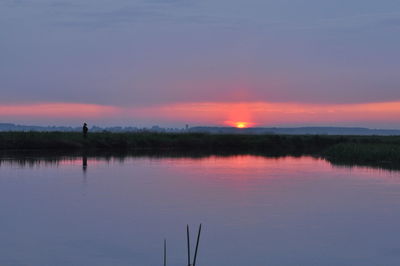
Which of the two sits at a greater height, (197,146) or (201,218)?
(197,146)

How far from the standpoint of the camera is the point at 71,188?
61.5ft

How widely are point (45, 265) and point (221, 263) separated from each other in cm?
257

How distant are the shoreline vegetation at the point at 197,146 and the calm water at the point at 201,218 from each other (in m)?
9.03

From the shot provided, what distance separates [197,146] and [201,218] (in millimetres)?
34744

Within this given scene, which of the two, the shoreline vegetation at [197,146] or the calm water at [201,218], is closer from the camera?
the calm water at [201,218]

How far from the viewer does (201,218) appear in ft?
45.2

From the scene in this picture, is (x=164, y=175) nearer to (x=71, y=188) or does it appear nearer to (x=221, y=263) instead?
(x=71, y=188)

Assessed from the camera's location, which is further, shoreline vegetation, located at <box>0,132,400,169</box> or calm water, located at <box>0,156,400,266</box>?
shoreline vegetation, located at <box>0,132,400,169</box>

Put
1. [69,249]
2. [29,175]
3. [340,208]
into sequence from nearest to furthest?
[69,249], [340,208], [29,175]

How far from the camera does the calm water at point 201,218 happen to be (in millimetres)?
10570

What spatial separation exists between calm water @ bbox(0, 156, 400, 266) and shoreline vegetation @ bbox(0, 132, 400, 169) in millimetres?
9035

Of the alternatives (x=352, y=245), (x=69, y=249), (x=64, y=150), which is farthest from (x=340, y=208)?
(x=64, y=150)

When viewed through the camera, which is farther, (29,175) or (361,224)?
(29,175)

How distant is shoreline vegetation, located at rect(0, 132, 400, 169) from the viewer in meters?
32.6
